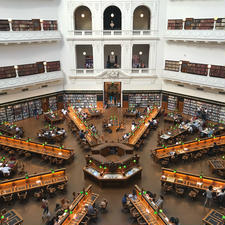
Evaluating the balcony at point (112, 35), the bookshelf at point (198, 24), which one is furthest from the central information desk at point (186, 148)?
the balcony at point (112, 35)

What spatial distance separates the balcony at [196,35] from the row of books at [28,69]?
11172 millimetres

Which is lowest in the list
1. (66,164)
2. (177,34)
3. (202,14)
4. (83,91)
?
(66,164)

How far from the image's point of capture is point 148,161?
608 inches

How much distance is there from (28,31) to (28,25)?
0.84 m

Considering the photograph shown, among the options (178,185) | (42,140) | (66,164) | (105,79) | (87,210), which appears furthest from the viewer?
(105,79)

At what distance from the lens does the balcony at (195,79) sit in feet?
62.7

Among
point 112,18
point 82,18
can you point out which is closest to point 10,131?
point 82,18

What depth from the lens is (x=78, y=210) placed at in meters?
10.8

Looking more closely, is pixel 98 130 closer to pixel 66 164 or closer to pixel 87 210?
pixel 66 164

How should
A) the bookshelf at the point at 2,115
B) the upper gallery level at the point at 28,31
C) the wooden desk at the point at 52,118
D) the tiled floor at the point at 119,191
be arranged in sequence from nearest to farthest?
the tiled floor at the point at 119,191
the upper gallery level at the point at 28,31
the bookshelf at the point at 2,115
the wooden desk at the point at 52,118

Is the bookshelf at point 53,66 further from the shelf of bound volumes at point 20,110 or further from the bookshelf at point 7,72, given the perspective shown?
the bookshelf at point 7,72

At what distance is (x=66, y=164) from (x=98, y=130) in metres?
5.21

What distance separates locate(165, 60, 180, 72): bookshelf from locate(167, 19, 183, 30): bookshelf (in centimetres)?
303

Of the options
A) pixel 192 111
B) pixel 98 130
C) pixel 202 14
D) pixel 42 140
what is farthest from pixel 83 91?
pixel 202 14
